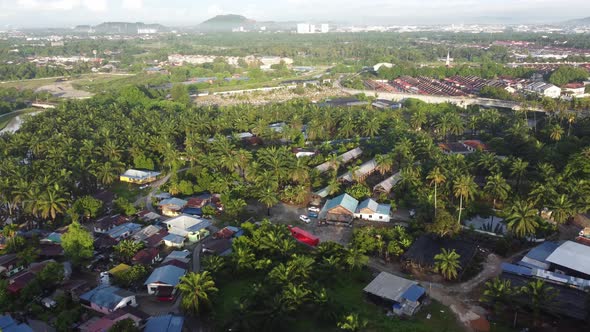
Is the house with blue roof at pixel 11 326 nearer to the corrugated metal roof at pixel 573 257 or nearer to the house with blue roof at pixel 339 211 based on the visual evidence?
the house with blue roof at pixel 339 211

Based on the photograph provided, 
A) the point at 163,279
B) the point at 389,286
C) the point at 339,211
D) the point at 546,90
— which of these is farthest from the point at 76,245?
the point at 546,90

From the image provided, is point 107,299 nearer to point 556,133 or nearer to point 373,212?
point 373,212

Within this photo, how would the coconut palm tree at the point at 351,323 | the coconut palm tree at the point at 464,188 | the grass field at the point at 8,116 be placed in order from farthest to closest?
the grass field at the point at 8,116
the coconut palm tree at the point at 464,188
the coconut palm tree at the point at 351,323

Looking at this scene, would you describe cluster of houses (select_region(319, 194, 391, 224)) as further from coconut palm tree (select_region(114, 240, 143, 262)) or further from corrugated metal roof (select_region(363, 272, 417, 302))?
coconut palm tree (select_region(114, 240, 143, 262))

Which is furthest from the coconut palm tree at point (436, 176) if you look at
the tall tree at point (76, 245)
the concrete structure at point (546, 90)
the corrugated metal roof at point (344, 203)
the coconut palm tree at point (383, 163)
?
the concrete structure at point (546, 90)

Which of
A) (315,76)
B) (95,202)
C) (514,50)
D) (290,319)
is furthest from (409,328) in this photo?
(514,50)
